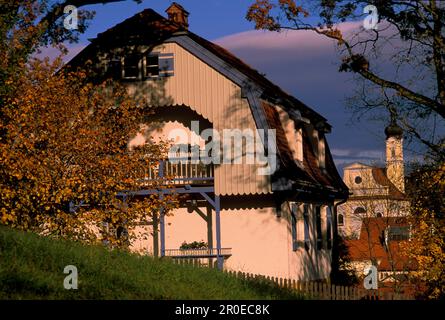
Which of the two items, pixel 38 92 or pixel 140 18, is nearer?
pixel 38 92

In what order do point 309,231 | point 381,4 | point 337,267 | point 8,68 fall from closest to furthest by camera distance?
point 381,4 < point 8,68 < point 309,231 < point 337,267

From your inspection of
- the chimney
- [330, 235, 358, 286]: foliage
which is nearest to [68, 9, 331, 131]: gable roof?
the chimney

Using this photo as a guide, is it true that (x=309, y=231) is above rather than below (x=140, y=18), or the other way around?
below

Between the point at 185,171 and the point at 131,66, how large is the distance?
4.53 metres

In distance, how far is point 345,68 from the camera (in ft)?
74.5

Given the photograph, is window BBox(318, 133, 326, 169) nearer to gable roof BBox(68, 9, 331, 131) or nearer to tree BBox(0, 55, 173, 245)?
gable roof BBox(68, 9, 331, 131)

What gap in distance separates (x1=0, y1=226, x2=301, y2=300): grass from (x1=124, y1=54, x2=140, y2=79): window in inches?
515

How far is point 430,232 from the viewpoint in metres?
32.9

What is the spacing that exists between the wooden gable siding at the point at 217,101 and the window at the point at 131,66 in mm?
799

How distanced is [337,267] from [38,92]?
776 inches

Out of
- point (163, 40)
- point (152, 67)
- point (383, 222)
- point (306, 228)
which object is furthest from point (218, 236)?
point (383, 222)
